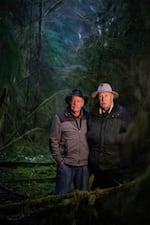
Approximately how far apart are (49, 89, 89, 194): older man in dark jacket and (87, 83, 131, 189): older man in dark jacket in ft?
0.61

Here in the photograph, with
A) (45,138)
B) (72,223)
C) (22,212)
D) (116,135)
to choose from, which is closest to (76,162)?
(116,135)

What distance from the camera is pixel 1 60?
5.52 meters

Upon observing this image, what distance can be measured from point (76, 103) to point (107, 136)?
0.61 m

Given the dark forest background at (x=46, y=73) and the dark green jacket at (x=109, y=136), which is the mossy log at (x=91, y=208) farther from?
the dark green jacket at (x=109, y=136)

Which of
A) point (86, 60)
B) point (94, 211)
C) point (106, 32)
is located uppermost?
point (106, 32)

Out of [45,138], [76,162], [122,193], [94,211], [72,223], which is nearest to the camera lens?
[122,193]

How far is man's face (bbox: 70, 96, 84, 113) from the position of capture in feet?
15.0

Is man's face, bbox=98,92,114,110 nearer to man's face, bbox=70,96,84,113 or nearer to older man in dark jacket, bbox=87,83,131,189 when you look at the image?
older man in dark jacket, bbox=87,83,131,189

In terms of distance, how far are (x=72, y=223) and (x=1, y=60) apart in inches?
150

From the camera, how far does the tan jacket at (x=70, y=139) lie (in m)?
4.59

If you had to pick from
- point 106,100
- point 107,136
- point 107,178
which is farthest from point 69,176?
point 106,100

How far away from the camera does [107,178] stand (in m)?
4.41

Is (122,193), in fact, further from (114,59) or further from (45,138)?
(45,138)

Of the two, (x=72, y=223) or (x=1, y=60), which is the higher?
(x=1, y=60)
